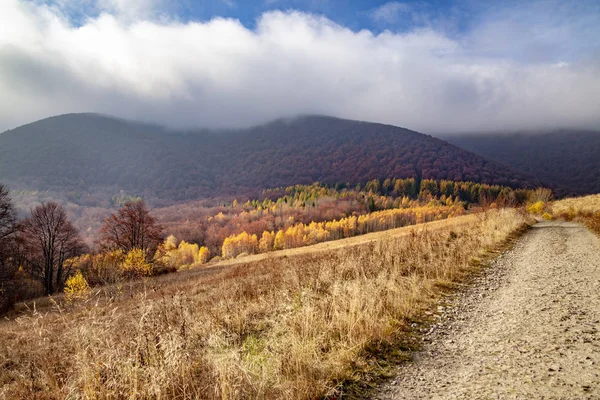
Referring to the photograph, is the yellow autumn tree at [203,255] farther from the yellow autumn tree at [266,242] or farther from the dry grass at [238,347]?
the dry grass at [238,347]

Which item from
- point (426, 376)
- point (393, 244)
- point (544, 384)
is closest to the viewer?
point (544, 384)

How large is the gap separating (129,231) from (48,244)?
36.1ft

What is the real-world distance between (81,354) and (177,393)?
1697mm

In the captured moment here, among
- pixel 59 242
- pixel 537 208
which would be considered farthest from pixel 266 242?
pixel 537 208

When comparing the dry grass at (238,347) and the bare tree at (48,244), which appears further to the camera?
the bare tree at (48,244)

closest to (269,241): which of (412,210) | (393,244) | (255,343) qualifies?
(412,210)

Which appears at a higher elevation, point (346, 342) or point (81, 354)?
point (81, 354)

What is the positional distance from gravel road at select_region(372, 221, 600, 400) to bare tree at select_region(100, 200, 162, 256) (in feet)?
152

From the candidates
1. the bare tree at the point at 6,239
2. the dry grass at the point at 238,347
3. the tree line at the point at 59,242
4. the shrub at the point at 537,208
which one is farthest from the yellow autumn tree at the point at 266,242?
the dry grass at the point at 238,347

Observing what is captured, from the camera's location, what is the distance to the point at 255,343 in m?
6.01

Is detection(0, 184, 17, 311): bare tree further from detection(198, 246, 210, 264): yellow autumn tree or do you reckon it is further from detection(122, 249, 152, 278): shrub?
detection(198, 246, 210, 264): yellow autumn tree

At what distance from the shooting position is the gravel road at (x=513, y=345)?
3781 millimetres

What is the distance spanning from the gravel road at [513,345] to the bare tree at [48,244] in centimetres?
5190

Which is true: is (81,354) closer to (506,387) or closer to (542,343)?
(506,387)
